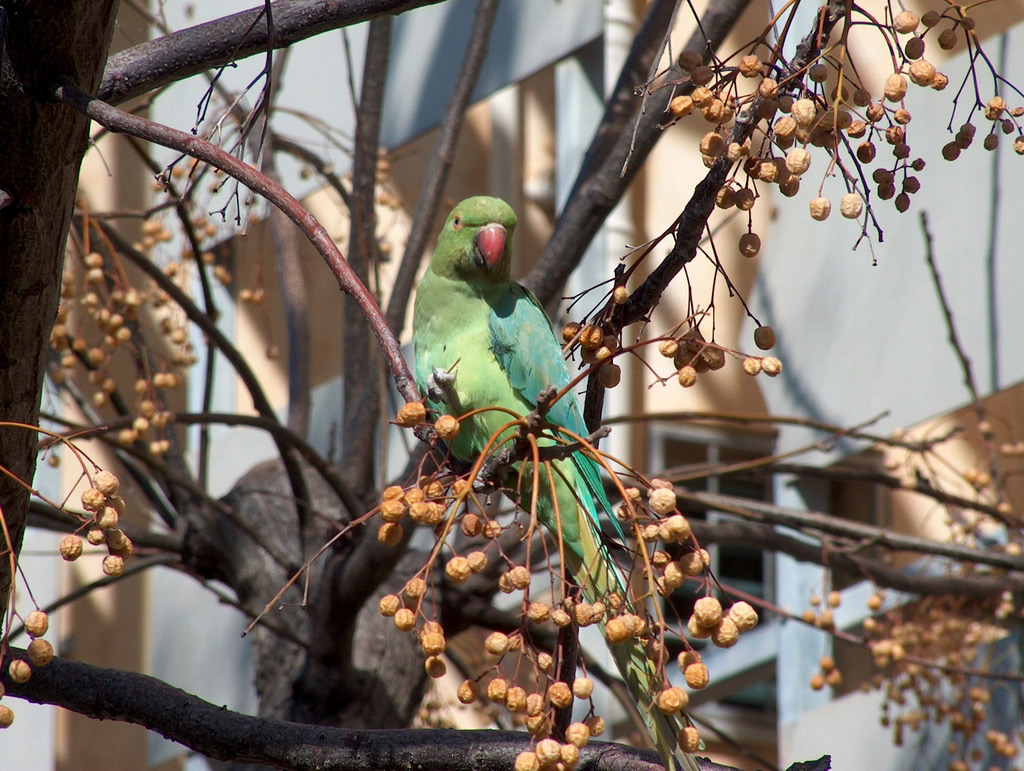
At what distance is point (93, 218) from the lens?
3742 millimetres

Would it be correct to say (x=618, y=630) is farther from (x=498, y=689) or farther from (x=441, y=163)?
(x=441, y=163)

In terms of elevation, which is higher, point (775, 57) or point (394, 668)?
point (775, 57)

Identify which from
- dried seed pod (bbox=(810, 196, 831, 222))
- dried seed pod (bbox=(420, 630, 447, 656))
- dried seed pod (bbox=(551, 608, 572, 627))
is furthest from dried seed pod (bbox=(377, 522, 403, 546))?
dried seed pod (bbox=(810, 196, 831, 222))

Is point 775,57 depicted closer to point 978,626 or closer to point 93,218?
point 93,218

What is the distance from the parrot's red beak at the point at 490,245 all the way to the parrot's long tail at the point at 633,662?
0.86 m

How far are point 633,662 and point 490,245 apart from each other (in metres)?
1.35

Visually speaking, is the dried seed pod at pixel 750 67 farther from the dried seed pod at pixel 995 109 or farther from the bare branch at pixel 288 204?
the bare branch at pixel 288 204

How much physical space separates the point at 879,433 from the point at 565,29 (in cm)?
244

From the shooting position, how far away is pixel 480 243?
331 cm

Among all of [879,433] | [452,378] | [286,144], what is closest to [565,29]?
[286,144]

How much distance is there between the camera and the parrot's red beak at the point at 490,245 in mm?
3268

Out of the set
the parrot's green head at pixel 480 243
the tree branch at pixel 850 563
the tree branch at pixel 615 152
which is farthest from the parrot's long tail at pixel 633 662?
the tree branch at pixel 850 563

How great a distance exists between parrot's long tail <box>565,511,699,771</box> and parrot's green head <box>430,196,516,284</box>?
0.89 meters

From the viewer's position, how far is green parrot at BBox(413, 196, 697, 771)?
286 centimetres
